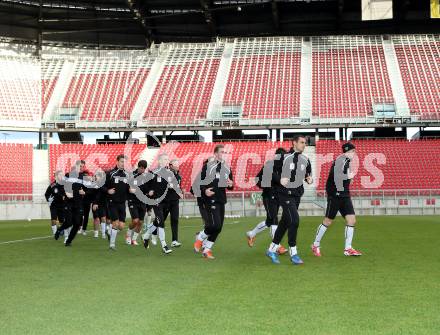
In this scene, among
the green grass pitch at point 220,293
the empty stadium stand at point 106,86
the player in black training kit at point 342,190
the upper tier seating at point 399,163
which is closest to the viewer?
the green grass pitch at point 220,293

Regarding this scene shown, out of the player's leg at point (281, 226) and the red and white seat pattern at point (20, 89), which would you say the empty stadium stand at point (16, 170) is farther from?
the player's leg at point (281, 226)

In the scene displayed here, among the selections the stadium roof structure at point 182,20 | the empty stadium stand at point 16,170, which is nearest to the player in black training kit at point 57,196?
the empty stadium stand at point 16,170

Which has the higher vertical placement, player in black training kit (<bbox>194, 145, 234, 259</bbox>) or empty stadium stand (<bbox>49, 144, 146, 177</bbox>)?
Result: empty stadium stand (<bbox>49, 144, 146, 177</bbox>)

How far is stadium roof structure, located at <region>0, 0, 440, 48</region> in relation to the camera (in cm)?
4844

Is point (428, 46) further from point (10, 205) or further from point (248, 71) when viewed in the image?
point (10, 205)

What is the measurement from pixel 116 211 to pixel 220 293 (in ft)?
23.9

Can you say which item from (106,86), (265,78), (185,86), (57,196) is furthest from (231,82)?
(57,196)

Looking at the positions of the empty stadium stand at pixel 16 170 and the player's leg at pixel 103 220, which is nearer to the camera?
the player's leg at pixel 103 220

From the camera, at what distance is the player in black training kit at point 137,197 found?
1507 centimetres

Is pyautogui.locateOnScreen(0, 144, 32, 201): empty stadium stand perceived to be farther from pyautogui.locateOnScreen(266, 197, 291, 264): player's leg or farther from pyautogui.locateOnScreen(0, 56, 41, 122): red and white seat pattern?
pyautogui.locateOnScreen(266, 197, 291, 264): player's leg

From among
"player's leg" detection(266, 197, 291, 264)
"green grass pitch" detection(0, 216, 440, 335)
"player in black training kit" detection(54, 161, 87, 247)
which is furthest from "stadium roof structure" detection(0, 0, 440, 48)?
"player's leg" detection(266, 197, 291, 264)

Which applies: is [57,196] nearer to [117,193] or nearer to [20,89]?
[117,193]

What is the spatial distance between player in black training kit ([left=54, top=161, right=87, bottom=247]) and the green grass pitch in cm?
192

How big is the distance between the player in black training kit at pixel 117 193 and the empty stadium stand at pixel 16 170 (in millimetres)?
23079
